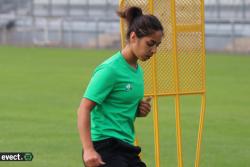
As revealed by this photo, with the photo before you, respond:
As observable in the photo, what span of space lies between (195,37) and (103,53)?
24815mm

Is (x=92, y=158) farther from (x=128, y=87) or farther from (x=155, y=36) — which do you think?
(x=155, y=36)

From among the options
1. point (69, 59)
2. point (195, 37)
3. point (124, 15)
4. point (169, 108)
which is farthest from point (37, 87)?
point (124, 15)

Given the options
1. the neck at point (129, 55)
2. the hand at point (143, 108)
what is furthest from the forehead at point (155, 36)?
the hand at point (143, 108)

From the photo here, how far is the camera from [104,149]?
21.4ft

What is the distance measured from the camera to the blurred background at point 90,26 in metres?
37.5

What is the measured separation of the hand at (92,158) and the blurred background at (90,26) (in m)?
29.8

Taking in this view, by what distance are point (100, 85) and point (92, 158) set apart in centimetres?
56

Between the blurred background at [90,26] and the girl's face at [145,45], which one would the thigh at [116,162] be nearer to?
the girl's face at [145,45]

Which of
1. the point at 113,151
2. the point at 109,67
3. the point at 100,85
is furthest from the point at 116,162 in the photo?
the point at 109,67

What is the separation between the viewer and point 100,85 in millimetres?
6309

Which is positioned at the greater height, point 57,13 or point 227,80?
point 57,13

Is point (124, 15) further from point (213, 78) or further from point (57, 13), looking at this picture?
point (57, 13)

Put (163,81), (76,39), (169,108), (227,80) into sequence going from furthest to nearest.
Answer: (76,39) → (227,80) → (169,108) → (163,81)

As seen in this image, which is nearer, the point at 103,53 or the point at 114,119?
the point at 114,119
